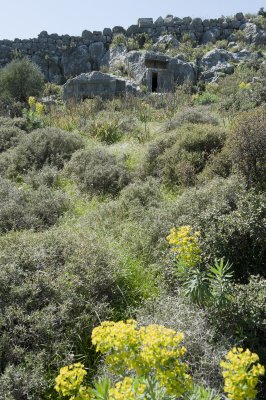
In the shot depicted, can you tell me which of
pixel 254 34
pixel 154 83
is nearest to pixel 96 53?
pixel 154 83

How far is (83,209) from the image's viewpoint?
23.0 feet

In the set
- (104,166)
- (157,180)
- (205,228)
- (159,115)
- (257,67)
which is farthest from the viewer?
(257,67)

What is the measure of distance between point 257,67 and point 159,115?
10.8 m

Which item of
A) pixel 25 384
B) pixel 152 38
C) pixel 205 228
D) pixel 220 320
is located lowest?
pixel 25 384

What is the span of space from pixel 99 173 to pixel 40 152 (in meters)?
2.17

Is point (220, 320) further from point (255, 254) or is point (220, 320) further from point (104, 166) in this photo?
point (104, 166)

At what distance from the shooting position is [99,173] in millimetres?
7996

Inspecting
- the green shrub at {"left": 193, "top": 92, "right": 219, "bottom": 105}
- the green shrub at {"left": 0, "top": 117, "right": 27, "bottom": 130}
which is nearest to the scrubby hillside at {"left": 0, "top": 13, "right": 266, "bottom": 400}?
the green shrub at {"left": 0, "top": 117, "right": 27, "bottom": 130}

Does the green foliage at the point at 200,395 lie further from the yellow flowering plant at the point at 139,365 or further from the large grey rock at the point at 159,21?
the large grey rock at the point at 159,21

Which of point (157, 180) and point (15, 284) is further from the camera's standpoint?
point (157, 180)

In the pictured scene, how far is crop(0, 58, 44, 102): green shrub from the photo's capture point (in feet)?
61.1

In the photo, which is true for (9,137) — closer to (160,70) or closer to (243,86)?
(243,86)

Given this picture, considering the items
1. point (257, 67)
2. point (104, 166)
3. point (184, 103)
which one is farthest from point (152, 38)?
point (104, 166)

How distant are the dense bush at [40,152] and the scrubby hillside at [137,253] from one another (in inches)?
3.3
